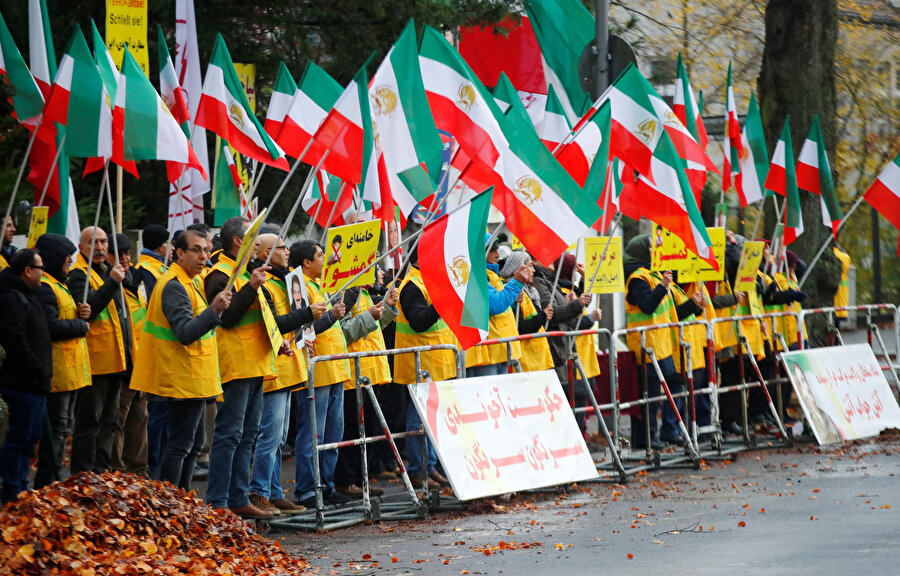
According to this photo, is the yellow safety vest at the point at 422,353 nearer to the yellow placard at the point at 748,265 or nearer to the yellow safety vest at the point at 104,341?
the yellow safety vest at the point at 104,341

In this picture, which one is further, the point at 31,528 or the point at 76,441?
the point at 76,441

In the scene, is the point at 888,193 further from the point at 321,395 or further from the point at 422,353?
the point at 321,395

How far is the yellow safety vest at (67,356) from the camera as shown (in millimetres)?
9414

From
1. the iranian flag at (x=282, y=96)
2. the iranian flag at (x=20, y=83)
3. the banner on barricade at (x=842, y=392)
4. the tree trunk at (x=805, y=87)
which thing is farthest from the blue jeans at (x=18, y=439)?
the tree trunk at (x=805, y=87)

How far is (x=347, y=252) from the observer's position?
9.25 metres

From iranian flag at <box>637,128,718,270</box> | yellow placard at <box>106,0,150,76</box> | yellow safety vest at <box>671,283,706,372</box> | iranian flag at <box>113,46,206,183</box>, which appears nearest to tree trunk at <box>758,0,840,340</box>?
yellow safety vest at <box>671,283,706,372</box>

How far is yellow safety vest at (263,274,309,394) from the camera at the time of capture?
9602mm

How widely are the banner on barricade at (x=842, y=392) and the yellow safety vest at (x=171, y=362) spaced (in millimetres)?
6670

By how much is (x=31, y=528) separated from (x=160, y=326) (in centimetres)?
239

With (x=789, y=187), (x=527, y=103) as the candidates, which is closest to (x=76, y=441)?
(x=789, y=187)

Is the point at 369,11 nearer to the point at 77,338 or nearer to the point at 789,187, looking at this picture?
the point at 789,187

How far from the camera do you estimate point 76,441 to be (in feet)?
32.6

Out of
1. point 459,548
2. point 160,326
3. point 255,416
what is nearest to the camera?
point 459,548

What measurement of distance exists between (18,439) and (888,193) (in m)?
10.00
